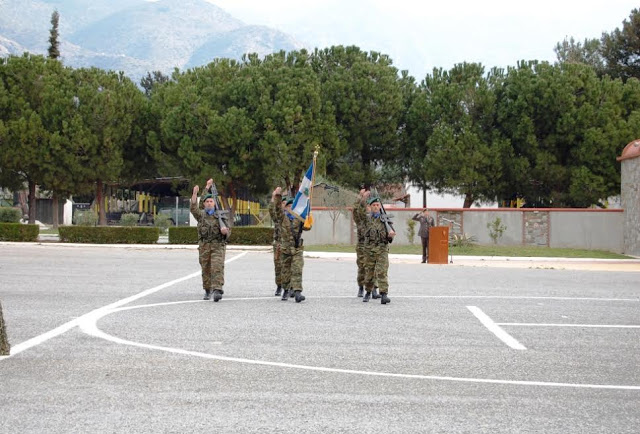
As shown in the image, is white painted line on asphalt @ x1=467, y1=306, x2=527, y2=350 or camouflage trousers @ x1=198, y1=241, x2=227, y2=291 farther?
camouflage trousers @ x1=198, y1=241, x2=227, y2=291

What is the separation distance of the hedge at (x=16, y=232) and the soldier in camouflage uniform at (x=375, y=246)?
93.7 feet

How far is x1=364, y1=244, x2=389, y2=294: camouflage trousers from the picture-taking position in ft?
46.2

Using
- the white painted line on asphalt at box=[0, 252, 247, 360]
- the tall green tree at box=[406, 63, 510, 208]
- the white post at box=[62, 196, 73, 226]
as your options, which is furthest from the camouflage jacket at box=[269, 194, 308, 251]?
the white post at box=[62, 196, 73, 226]

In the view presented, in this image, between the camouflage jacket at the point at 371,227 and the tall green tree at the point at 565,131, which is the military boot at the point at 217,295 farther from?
the tall green tree at the point at 565,131

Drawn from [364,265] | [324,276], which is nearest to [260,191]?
[324,276]

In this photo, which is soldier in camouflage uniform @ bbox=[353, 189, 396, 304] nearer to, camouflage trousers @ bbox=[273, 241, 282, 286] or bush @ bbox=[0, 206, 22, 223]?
camouflage trousers @ bbox=[273, 241, 282, 286]

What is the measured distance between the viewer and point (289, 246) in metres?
14.5

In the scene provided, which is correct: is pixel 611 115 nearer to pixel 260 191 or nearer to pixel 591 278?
pixel 260 191

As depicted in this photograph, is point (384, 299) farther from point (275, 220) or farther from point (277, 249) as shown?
point (275, 220)

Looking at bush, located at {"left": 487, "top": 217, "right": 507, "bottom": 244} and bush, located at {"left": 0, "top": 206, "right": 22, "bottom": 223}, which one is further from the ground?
bush, located at {"left": 0, "top": 206, "right": 22, "bottom": 223}

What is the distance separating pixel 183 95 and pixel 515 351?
45407 millimetres

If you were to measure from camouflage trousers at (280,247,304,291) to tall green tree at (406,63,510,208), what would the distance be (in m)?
33.9

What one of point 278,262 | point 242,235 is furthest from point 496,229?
point 278,262

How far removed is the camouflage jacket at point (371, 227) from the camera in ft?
46.5
